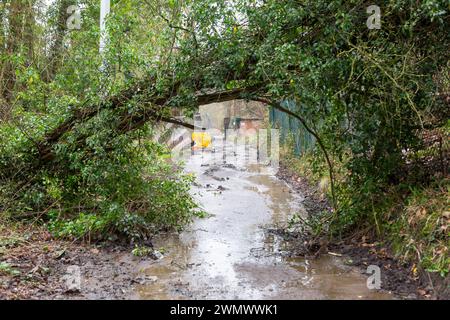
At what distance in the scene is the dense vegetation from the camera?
6168 mm

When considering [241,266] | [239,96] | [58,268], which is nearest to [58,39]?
[239,96]

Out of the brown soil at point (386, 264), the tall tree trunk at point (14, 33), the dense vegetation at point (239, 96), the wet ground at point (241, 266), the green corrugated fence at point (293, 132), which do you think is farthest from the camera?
the green corrugated fence at point (293, 132)

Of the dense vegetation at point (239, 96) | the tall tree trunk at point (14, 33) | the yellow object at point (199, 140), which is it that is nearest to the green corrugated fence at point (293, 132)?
the yellow object at point (199, 140)

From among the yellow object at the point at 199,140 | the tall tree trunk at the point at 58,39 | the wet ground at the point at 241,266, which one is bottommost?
the wet ground at the point at 241,266

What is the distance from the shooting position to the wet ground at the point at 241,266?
543cm

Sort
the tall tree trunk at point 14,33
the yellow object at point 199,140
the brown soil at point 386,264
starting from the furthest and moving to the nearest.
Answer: the yellow object at point 199,140, the tall tree trunk at point 14,33, the brown soil at point 386,264

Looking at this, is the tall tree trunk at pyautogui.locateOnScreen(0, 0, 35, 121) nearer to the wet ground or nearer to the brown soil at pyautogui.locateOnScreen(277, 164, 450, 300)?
the wet ground

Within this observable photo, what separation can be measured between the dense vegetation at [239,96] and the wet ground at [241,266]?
0.68m

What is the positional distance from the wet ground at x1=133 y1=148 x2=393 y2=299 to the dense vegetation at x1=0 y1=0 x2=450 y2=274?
68cm

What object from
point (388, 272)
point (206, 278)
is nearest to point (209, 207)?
point (206, 278)

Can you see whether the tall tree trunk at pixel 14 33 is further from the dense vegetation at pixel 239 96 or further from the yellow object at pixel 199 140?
the yellow object at pixel 199 140

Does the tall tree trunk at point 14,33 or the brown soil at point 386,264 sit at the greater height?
the tall tree trunk at point 14,33

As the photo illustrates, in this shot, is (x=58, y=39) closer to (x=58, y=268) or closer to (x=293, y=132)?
(x=58, y=268)

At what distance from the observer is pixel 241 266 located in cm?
638
